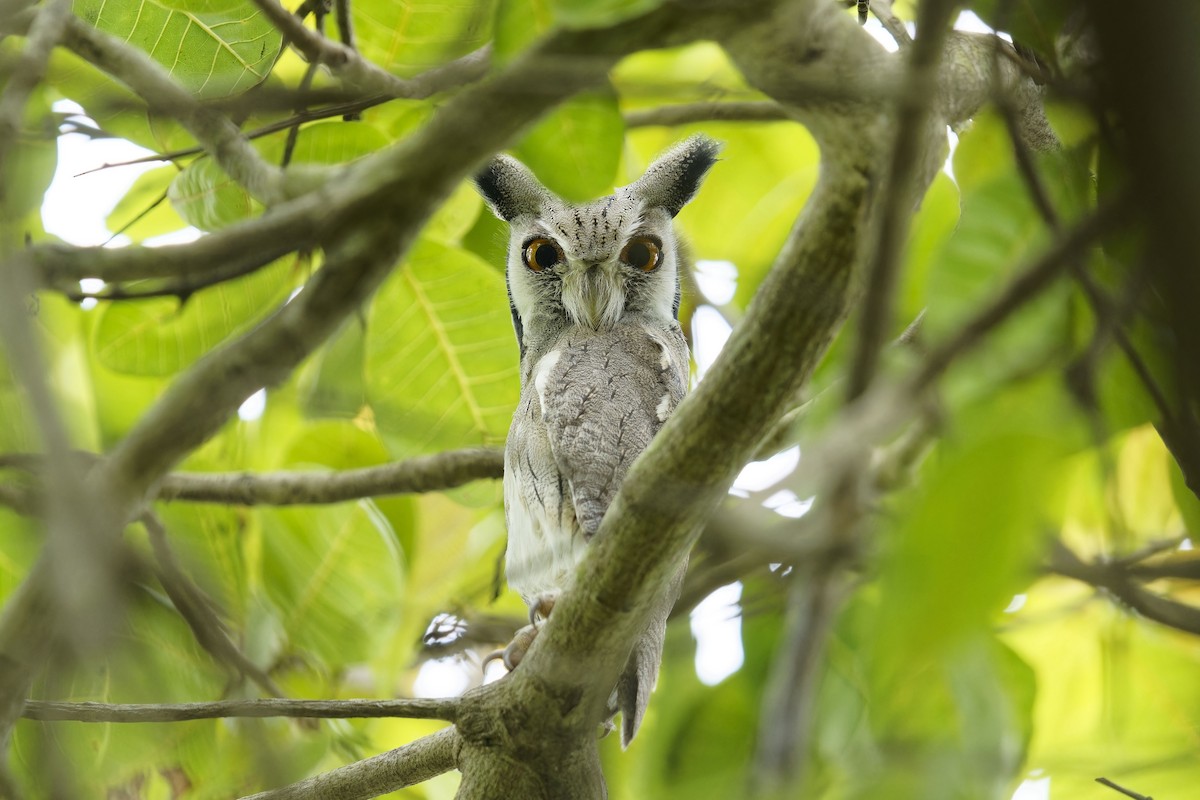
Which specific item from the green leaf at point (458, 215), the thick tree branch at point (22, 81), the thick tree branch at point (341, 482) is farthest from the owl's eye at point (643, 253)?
the thick tree branch at point (22, 81)

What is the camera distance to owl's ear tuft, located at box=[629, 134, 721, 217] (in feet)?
9.94

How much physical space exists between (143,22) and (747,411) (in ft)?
4.89

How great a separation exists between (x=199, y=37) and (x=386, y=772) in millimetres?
1424

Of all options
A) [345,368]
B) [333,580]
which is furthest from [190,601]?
[345,368]

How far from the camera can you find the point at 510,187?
Answer: 3084 millimetres

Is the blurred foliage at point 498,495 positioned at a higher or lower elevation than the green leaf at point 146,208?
lower

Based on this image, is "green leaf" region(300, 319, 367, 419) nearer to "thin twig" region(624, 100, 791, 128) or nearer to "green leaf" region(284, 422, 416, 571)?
"green leaf" region(284, 422, 416, 571)

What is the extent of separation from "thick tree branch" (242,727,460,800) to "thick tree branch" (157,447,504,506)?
733mm

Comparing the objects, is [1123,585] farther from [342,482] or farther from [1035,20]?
[342,482]

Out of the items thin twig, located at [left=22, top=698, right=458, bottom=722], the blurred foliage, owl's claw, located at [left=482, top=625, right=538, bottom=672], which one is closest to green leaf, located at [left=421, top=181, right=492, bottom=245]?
the blurred foliage

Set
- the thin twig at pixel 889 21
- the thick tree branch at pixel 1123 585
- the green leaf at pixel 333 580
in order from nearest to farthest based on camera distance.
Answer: the thick tree branch at pixel 1123 585 → the thin twig at pixel 889 21 → the green leaf at pixel 333 580

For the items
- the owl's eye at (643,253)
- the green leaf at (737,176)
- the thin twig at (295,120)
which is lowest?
the thin twig at (295,120)

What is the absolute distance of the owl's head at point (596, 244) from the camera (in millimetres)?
2865

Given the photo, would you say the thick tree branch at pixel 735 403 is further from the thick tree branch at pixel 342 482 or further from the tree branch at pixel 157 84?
the thick tree branch at pixel 342 482
